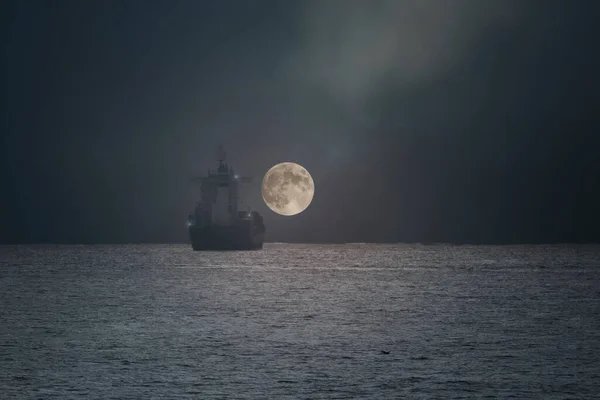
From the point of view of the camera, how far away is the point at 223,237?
621 feet

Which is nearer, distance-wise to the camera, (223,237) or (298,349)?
(298,349)

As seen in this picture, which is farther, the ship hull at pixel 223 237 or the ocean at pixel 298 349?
the ship hull at pixel 223 237

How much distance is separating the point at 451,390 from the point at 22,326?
2317cm

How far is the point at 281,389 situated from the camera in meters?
21.3

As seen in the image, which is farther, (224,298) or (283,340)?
(224,298)

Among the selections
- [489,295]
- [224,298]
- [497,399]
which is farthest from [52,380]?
[489,295]

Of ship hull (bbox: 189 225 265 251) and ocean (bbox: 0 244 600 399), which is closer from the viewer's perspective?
ocean (bbox: 0 244 600 399)

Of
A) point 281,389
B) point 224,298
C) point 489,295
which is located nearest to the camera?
point 281,389

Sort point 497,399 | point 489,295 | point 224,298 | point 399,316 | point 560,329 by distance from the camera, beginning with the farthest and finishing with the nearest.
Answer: point 489,295
point 224,298
point 399,316
point 560,329
point 497,399

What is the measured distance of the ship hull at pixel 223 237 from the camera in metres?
189

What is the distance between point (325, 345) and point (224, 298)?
2874 cm

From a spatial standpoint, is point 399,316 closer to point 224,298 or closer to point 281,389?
point 224,298

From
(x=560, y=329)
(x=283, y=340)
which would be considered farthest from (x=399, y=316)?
(x=283, y=340)

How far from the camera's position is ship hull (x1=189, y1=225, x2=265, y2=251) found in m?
189
